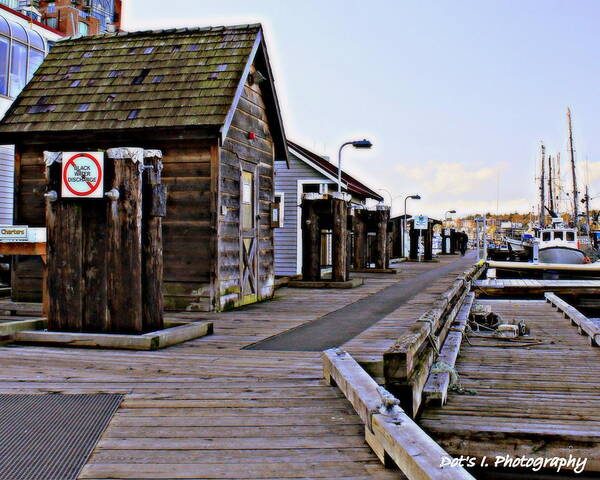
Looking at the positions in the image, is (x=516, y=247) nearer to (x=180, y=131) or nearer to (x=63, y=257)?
(x=180, y=131)

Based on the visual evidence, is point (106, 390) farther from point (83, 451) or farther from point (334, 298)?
point (334, 298)

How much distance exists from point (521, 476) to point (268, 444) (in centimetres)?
240

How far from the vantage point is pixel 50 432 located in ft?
13.6

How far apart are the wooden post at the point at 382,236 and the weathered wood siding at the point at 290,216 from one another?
9.41 feet

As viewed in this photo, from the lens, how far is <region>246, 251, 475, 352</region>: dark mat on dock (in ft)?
25.5

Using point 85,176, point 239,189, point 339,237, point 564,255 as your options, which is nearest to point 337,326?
point 239,189

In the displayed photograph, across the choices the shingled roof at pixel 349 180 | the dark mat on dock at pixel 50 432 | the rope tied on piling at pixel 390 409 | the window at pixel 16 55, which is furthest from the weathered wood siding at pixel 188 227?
the shingled roof at pixel 349 180

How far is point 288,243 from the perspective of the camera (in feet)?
88.5

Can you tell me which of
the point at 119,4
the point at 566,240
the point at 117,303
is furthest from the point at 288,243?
the point at 119,4

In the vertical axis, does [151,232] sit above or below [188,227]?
below

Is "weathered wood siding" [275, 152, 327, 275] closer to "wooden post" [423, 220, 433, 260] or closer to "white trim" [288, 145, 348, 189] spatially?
"white trim" [288, 145, 348, 189]

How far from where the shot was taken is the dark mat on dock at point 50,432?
3.52 meters

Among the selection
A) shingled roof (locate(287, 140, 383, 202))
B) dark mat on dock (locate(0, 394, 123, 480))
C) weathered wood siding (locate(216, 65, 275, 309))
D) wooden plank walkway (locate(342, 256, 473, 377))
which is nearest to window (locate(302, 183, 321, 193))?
shingled roof (locate(287, 140, 383, 202))

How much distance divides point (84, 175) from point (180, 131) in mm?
4228
